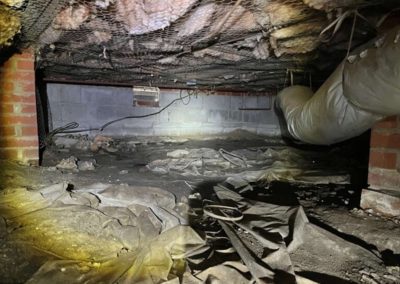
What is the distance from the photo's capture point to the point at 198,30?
1.90 m

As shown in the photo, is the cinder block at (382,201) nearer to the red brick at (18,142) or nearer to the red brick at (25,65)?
the red brick at (18,142)

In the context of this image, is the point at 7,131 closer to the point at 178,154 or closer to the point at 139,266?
the point at 178,154

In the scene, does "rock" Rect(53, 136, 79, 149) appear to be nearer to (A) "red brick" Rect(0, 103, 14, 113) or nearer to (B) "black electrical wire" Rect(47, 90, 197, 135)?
(B) "black electrical wire" Rect(47, 90, 197, 135)

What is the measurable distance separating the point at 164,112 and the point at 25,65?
323 centimetres

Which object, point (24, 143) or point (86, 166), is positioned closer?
point (24, 143)

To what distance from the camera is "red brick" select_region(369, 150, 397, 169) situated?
1710 millimetres

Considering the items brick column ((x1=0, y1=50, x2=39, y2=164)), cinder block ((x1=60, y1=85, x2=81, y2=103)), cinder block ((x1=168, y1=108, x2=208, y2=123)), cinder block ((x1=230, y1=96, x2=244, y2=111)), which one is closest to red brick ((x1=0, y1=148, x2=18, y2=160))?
brick column ((x1=0, y1=50, x2=39, y2=164))

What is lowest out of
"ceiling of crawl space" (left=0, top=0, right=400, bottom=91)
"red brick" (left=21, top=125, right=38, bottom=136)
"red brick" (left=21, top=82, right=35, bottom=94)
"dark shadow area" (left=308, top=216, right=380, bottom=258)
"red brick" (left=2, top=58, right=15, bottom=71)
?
"dark shadow area" (left=308, top=216, right=380, bottom=258)

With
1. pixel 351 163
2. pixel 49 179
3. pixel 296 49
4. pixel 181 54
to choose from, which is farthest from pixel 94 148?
pixel 351 163

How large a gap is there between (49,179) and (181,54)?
60.8 inches

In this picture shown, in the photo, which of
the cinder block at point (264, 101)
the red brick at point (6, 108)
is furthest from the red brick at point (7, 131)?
the cinder block at point (264, 101)

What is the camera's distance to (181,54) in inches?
102

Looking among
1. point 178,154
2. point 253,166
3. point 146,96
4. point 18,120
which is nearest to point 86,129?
point 146,96

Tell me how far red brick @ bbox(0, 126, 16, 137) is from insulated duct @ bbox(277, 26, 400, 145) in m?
2.46
